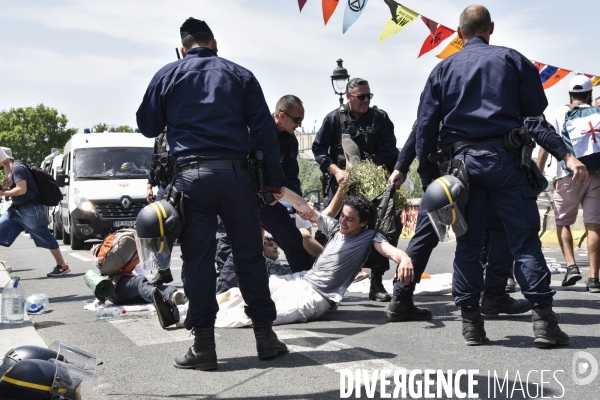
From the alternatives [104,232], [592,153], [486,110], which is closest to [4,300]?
[486,110]

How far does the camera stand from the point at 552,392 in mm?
3801

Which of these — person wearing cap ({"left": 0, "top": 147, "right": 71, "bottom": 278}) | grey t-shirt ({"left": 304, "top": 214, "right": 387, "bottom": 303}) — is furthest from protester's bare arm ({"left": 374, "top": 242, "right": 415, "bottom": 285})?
person wearing cap ({"left": 0, "top": 147, "right": 71, "bottom": 278})

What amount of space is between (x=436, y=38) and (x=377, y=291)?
6.07m

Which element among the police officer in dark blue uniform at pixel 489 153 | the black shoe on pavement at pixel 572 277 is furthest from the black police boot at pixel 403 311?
the black shoe on pavement at pixel 572 277

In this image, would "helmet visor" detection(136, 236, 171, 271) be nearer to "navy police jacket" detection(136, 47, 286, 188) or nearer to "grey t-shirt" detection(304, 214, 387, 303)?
"navy police jacket" detection(136, 47, 286, 188)

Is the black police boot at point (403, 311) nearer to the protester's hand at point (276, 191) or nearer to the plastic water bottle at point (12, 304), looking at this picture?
the protester's hand at point (276, 191)

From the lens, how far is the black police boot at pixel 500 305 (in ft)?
20.0

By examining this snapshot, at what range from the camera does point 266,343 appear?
186 inches

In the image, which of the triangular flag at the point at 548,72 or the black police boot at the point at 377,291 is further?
the triangular flag at the point at 548,72

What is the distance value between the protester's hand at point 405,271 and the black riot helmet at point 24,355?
2.80 m

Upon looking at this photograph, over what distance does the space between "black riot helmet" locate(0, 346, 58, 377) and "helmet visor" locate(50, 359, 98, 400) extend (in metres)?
0.07

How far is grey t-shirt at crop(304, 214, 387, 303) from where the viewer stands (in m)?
6.21

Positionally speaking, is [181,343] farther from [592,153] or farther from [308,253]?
[592,153]

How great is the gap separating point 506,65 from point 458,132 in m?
0.51
